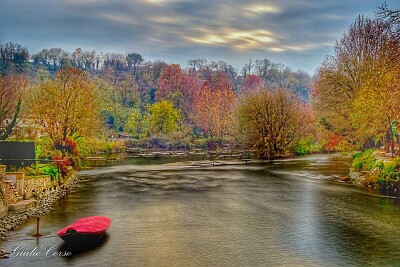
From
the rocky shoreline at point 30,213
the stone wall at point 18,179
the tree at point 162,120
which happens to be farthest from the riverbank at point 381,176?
the tree at point 162,120

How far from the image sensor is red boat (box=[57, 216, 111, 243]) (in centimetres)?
1767

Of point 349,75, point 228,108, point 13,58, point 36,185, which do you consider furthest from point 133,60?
point 36,185

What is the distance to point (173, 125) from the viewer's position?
83.7 m

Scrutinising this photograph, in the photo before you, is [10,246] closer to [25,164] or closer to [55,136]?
[25,164]

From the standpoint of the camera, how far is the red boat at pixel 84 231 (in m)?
17.7

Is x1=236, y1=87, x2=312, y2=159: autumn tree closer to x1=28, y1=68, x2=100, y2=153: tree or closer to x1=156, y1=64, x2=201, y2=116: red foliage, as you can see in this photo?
x1=28, y1=68, x2=100, y2=153: tree

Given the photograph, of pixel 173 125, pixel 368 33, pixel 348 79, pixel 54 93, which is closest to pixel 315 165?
pixel 348 79

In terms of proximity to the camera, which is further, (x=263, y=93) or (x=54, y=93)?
(x=263, y=93)

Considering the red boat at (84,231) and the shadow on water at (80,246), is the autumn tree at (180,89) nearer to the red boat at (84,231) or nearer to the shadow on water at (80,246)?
the red boat at (84,231)

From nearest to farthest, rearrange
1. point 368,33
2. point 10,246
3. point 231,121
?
point 10,246
point 368,33
point 231,121

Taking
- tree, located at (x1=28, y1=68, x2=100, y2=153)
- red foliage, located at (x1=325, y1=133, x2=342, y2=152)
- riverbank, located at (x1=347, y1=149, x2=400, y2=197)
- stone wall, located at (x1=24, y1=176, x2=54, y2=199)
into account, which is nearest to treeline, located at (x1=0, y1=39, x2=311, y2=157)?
tree, located at (x1=28, y1=68, x2=100, y2=153)

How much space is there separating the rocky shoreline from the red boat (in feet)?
7.82

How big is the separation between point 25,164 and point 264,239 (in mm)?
20245

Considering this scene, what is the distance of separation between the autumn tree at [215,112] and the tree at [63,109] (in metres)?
37.1
